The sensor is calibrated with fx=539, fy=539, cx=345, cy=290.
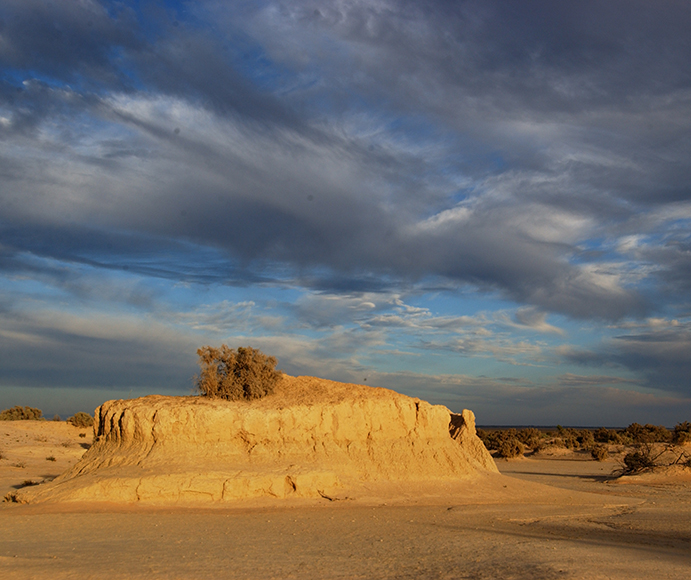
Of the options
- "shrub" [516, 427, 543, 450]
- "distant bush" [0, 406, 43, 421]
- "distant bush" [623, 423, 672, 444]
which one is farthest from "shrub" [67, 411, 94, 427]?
"distant bush" [623, 423, 672, 444]

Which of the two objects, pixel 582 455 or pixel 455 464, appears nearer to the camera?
pixel 455 464

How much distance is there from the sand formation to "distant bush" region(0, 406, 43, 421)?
3953 centimetres

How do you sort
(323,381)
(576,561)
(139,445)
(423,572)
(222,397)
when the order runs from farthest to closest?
(323,381) → (222,397) → (139,445) → (576,561) → (423,572)

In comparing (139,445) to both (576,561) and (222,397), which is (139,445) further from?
(576,561)

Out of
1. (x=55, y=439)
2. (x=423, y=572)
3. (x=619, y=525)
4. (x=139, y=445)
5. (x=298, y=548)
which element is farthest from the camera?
(x=55, y=439)

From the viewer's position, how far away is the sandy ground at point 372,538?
982cm

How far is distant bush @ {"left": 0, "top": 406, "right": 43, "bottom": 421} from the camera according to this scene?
5074cm

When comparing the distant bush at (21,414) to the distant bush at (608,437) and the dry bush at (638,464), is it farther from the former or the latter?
the distant bush at (608,437)

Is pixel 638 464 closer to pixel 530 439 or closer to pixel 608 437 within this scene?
pixel 530 439

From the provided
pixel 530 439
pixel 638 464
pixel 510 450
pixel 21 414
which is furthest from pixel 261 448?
pixel 21 414

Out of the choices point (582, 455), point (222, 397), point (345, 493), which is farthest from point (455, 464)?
point (582, 455)

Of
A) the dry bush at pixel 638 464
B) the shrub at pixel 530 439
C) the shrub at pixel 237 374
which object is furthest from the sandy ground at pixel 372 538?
the shrub at pixel 530 439

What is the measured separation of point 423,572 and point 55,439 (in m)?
40.2

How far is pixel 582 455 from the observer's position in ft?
143
